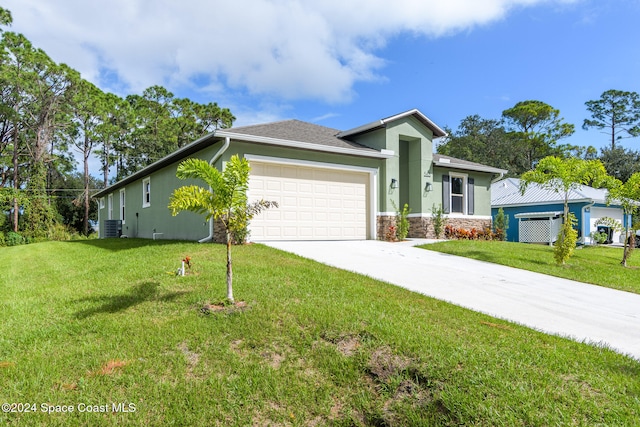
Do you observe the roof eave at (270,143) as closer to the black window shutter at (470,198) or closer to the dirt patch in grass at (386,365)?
the black window shutter at (470,198)

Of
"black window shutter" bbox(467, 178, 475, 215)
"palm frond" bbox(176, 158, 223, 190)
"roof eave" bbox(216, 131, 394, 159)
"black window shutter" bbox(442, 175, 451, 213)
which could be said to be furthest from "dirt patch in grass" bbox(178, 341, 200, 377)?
"black window shutter" bbox(467, 178, 475, 215)

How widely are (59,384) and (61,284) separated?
12.6ft

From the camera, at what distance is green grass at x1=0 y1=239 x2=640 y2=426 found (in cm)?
269

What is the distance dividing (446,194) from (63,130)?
3020 centimetres

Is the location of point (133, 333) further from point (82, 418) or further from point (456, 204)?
point (456, 204)

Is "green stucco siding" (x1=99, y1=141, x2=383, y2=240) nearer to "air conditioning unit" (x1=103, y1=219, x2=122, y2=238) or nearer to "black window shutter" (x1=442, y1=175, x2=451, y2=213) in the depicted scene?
"air conditioning unit" (x1=103, y1=219, x2=122, y2=238)

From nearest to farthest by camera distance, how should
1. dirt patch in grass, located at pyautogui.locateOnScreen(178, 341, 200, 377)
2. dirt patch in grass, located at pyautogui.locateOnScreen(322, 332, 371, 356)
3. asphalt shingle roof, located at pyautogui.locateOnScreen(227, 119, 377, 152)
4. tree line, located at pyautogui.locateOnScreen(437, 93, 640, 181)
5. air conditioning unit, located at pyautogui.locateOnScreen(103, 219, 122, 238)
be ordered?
dirt patch in grass, located at pyautogui.locateOnScreen(178, 341, 200, 377)
dirt patch in grass, located at pyautogui.locateOnScreen(322, 332, 371, 356)
asphalt shingle roof, located at pyautogui.locateOnScreen(227, 119, 377, 152)
air conditioning unit, located at pyautogui.locateOnScreen(103, 219, 122, 238)
tree line, located at pyautogui.locateOnScreen(437, 93, 640, 181)

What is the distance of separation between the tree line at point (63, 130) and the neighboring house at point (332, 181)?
47.3 feet

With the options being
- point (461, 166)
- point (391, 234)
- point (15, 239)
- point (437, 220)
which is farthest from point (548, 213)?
point (15, 239)

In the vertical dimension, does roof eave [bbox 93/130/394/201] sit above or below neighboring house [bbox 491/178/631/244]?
above

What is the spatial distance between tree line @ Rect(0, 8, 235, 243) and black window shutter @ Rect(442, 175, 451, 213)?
72.0 ft

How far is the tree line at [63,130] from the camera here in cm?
2456

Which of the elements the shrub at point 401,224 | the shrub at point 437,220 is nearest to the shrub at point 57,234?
the shrub at point 401,224

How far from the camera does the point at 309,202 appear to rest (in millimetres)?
11695
